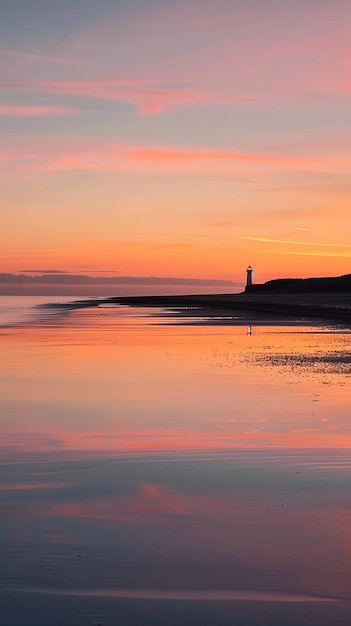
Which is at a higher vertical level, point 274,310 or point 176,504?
point 274,310

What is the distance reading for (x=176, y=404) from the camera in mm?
15055

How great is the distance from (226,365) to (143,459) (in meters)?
12.7

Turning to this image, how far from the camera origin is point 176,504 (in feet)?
26.1

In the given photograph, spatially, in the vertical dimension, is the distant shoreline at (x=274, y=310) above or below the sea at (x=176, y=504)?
above

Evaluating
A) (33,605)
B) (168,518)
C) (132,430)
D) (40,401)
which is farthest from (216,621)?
(40,401)

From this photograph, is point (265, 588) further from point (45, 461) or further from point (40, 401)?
point (40, 401)

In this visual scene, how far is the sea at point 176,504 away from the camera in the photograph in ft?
18.2

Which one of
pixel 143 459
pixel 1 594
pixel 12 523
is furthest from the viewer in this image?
pixel 143 459

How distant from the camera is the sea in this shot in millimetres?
5559

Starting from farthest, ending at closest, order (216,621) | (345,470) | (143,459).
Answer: (143,459) < (345,470) < (216,621)

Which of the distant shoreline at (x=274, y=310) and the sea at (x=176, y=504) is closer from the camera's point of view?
the sea at (x=176, y=504)

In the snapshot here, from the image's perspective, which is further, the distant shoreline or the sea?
the distant shoreline

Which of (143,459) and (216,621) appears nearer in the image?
(216,621)

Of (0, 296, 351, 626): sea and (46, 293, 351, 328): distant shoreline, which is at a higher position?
(46, 293, 351, 328): distant shoreline
